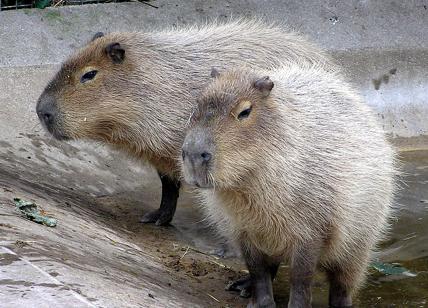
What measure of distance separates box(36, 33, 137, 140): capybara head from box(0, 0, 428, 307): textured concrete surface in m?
0.49

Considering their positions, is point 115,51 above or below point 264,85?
below

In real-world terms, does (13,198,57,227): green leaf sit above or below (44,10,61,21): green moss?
below

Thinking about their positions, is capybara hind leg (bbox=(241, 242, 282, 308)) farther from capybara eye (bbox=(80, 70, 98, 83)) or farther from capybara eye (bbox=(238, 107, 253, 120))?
capybara eye (bbox=(80, 70, 98, 83))

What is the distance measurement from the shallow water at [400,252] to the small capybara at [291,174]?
1.01 ft

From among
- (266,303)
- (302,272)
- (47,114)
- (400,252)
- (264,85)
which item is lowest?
(400,252)

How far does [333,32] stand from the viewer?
1016 cm

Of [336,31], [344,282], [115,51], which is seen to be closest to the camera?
[344,282]

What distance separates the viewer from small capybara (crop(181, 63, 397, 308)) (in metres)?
5.11

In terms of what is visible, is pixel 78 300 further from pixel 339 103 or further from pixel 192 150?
pixel 339 103

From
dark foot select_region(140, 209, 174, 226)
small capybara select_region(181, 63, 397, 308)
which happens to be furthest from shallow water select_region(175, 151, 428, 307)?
small capybara select_region(181, 63, 397, 308)

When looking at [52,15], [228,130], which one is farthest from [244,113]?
[52,15]

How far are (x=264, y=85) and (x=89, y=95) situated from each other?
5.72 feet

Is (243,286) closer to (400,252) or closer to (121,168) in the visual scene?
(400,252)

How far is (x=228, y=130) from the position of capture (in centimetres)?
508
